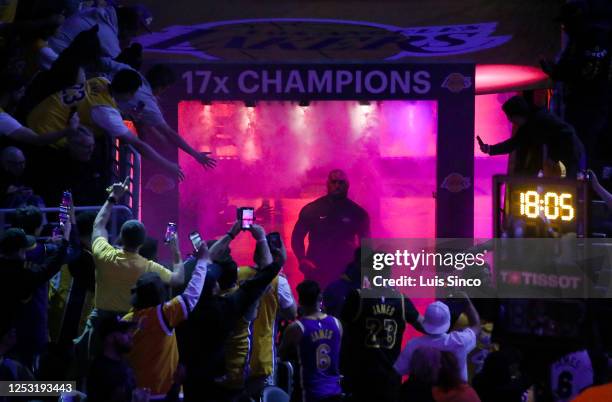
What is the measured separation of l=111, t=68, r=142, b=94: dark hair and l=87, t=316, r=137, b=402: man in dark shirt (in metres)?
3.35

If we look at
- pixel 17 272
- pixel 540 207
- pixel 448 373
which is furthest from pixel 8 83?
pixel 448 373

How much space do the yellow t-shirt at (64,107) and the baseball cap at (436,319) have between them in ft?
11.6

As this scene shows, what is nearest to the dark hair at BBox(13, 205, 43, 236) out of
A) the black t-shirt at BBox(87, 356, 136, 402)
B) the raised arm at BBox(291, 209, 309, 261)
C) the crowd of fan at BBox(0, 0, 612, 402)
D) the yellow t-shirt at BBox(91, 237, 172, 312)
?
the crowd of fan at BBox(0, 0, 612, 402)

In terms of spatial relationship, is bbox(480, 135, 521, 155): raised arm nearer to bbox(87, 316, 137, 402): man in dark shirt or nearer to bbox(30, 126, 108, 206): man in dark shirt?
bbox(30, 126, 108, 206): man in dark shirt

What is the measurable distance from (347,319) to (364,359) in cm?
30

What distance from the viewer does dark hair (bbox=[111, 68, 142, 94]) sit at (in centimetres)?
841

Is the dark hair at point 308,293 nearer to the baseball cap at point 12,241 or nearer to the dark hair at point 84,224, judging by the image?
the dark hair at point 84,224

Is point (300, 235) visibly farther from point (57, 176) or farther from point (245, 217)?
point (245, 217)

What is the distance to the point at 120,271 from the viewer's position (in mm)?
6602

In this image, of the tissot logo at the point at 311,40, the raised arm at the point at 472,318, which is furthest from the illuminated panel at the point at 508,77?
the raised arm at the point at 472,318

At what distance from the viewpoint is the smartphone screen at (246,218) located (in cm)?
669

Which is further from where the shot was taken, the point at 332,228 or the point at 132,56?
Answer: the point at 332,228

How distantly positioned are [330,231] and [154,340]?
194 inches

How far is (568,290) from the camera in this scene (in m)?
7.87
